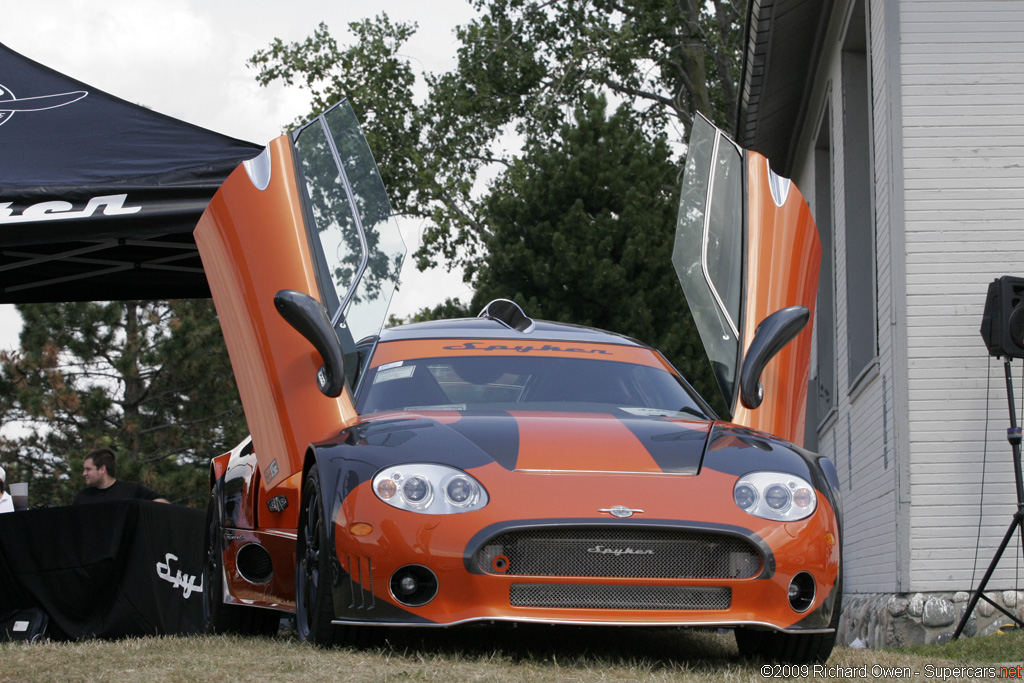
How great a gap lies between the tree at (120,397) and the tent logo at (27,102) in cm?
1330

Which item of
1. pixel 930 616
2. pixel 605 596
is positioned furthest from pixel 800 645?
pixel 930 616

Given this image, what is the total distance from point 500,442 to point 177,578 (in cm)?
468

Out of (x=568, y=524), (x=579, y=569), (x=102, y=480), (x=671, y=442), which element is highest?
(x=671, y=442)

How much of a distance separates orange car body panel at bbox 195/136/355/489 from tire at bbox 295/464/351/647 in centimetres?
43

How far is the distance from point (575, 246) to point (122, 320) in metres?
9.05

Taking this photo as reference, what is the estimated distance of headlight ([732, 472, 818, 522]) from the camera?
4.29m

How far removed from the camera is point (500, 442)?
177 inches

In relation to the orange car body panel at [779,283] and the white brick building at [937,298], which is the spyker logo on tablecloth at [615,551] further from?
the white brick building at [937,298]

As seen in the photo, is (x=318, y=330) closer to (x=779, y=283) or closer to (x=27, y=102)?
(x=779, y=283)

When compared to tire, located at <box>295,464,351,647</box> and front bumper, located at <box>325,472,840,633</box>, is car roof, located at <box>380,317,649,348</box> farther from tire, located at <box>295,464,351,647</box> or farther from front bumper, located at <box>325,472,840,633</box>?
front bumper, located at <box>325,472,840,633</box>

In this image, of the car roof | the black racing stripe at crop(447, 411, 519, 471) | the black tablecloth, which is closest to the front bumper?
the black racing stripe at crop(447, 411, 519, 471)

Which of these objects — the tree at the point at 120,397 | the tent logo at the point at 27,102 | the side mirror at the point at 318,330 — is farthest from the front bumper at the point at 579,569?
the tree at the point at 120,397

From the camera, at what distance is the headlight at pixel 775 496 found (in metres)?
4.29

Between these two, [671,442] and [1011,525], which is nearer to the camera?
[671,442]
